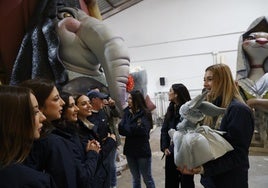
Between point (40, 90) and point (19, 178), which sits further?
point (40, 90)

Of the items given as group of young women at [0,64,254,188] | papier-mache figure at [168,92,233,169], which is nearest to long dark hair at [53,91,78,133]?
group of young women at [0,64,254,188]

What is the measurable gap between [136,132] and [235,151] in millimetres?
1228

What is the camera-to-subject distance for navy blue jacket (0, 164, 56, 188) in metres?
0.74

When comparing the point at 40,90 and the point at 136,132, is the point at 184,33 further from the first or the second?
the point at 40,90

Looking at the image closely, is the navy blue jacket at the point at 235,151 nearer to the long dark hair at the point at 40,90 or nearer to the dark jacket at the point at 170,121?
the long dark hair at the point at 40,90

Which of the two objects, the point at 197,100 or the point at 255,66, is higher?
the point at 197,100

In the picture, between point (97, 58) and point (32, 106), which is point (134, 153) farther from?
point (32, 106)

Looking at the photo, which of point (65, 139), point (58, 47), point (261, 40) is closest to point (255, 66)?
point (261, 40)

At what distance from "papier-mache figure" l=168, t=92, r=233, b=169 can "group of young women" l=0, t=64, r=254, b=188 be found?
53 millimetres

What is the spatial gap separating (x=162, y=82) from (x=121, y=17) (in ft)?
7.82

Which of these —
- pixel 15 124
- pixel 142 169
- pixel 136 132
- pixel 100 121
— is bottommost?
pixel 142 169

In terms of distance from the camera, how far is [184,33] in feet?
27.8

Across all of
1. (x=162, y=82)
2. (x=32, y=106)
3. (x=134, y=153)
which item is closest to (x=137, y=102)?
(x=134, y=153)

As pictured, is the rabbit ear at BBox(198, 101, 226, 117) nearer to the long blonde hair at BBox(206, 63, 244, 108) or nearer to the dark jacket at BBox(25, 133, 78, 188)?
the long blonde hair at BBox(206, 63, 244, 108)
